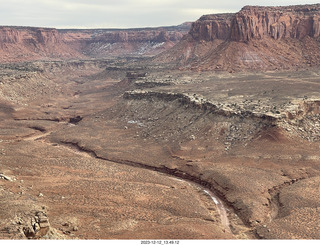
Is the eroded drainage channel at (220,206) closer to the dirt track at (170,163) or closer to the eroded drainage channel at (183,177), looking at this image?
the eroded drainage channel at (183,177)

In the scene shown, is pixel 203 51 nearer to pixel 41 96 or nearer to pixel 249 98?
pixel 41 96

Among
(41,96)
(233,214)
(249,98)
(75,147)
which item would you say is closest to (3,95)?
(41,96)

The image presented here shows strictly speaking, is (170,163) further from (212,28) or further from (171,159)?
(212,28)

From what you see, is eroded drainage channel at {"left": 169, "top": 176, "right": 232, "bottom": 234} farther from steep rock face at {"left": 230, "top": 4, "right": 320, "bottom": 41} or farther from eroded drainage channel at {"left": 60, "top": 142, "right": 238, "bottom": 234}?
steep rock face at {"left": 230, "top": 4, "right": 320, "bottom": 41}

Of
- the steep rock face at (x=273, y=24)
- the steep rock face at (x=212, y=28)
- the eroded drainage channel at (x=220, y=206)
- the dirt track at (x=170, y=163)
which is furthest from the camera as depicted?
the steep rock face at (x=212, y=28)

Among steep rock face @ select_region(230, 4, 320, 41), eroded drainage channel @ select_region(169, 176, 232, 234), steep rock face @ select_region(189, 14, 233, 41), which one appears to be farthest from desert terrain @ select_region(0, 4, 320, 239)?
steep rock face @ select_region(189, 14, 233, 41)

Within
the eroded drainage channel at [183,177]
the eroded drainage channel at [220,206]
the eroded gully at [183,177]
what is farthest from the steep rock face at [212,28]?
the eroded drainage channel at [220,206]
